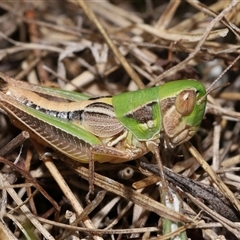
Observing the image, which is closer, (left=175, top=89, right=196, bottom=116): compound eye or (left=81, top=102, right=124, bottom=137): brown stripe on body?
(left=175, top=89, right=196, bottom=116): compound eye

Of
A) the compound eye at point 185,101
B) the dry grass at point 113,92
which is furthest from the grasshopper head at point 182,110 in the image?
the dry grass at point 113,92

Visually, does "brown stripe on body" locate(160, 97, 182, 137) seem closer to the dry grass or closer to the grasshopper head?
the grasshopper head

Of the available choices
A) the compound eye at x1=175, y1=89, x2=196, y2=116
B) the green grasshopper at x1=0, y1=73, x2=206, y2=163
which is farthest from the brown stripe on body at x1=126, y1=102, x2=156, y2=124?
the compound eye at x1=175, y1=89, x2=196, y2=116

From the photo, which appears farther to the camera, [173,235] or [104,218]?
[104,218]

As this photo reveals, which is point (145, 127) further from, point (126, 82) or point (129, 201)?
point (126, 82)

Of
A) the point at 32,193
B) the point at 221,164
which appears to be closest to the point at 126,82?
the point at 221,164

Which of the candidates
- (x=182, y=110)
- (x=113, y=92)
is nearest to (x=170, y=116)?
(x=182, y=110)

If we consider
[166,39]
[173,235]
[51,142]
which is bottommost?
[173,235]

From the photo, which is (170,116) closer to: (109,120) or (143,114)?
(143,114)
